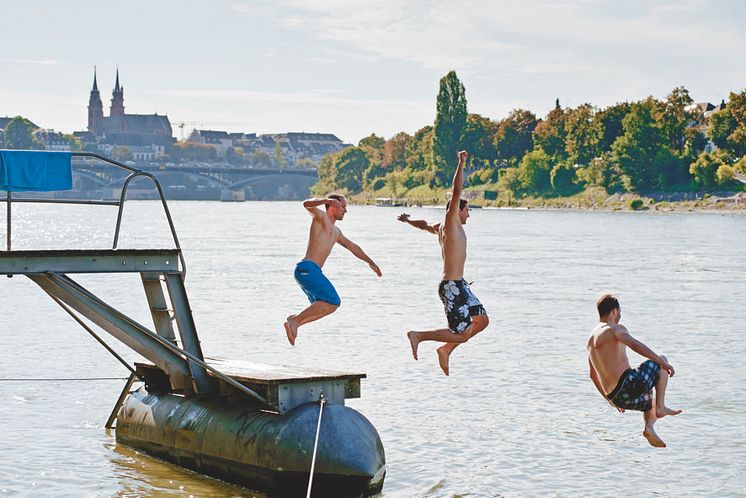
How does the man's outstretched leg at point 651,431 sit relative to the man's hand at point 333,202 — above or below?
below

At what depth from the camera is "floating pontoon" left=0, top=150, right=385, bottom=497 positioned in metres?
15.7

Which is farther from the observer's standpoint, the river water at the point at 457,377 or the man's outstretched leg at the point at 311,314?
the river water at the point at 457,377

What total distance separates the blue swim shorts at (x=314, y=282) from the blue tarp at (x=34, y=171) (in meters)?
3.16

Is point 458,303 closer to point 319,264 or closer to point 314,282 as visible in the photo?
point 314,282

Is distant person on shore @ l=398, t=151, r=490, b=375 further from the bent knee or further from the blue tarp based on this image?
the blue tarp

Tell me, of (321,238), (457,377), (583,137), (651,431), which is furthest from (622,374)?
(583,137)

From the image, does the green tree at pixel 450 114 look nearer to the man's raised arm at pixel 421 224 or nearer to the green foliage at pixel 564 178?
the green foliage at pixel 564 178

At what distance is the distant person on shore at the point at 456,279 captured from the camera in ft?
51.4

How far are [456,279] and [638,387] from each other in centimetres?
291

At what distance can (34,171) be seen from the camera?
54.7 ft

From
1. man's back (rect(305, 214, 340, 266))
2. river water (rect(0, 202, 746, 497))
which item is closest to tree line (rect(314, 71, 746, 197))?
river water (rect(0, 202, 746, 497))

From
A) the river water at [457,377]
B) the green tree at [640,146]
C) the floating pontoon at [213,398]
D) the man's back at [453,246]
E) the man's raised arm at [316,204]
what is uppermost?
the green tree at [640,146]

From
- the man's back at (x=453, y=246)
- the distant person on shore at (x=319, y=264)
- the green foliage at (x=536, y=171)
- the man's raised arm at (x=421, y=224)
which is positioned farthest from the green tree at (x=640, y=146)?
the man's back at (x=453, y=246)

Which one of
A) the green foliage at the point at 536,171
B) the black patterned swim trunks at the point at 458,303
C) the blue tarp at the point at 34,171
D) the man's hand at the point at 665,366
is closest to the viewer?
the man's hand at the point at 665,366
